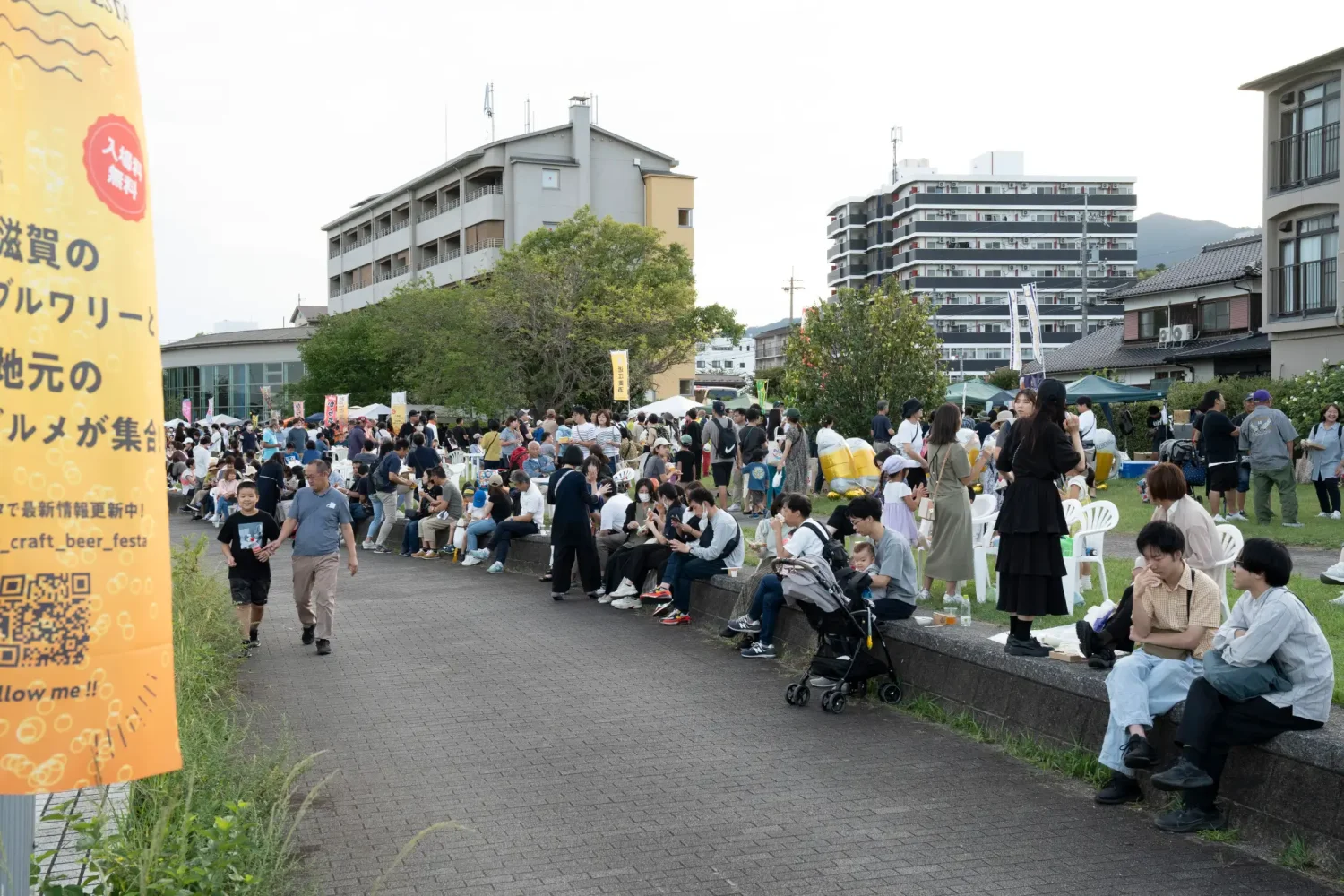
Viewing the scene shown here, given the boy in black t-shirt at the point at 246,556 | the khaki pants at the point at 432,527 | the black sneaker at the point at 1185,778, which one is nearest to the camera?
the black sneaker at the point at 1185,778

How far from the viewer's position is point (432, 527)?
67.4 feet

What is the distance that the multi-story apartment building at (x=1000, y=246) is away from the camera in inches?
4291

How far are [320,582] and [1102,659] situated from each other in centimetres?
739

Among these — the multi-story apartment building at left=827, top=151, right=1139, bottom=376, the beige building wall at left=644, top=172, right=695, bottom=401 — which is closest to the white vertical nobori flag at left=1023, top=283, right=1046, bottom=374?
the beige building wall at left=644, top=172, right=695, bottom=401

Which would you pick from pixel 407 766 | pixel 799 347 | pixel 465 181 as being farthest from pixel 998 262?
pixel 407 766

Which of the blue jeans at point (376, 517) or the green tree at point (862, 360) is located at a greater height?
the green tree at point (862, 360)

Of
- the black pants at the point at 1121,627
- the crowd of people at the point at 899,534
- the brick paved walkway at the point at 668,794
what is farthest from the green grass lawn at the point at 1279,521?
the brick paved walkway at the point at 668,794

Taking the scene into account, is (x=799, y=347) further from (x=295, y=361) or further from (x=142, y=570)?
(x=295, y=361)

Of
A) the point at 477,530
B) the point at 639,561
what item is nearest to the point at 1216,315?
the point at 477,530

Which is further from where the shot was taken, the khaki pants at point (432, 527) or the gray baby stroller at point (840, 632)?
the khaki pants at point (432, 527)

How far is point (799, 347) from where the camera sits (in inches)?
1048

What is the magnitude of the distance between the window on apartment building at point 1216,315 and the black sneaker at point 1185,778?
145 feet

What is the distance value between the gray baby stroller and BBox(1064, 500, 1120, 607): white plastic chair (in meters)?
2.26

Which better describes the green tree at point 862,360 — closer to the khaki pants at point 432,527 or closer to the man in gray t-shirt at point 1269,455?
the khaki pants at point 432,527
